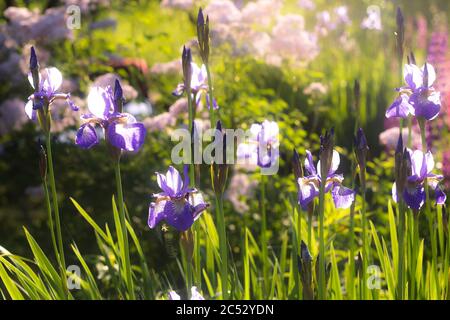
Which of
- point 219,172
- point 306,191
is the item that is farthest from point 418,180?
point 219,172

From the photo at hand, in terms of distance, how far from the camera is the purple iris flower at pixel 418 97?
1766 mm

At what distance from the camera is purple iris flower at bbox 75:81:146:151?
1.59m

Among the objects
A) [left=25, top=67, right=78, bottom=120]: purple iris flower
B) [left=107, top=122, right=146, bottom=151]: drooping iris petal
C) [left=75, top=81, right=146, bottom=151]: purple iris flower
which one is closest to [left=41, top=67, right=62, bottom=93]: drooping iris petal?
[left=25, top=67, right=78, bottom=120]: purple iris flower

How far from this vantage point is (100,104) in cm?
166

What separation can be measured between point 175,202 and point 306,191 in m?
0.37

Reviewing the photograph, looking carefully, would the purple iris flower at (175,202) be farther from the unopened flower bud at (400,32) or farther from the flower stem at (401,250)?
the unopened flower bud at (400,32)

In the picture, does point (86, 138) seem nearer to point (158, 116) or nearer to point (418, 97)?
point (418, 97)

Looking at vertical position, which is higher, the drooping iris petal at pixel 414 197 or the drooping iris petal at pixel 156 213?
the drooping iris petal at pixel 414 197

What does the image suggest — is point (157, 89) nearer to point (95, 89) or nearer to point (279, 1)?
point (279, 1)

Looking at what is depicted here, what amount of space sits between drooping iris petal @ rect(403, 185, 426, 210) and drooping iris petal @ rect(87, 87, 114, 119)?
31.1 inches

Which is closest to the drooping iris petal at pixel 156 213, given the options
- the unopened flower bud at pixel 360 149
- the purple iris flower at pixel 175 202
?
the purple iris flower at pixel 175 202

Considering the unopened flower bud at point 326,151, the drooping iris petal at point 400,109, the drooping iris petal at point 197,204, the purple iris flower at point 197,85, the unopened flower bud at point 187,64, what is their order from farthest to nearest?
the purple iris flower at point 197,85
the drooping iris petal at point 400,109
the unopened flower bud at point 187,64
the drooping iris petal at point 197,204
the unopened flower bud at point 326,151
